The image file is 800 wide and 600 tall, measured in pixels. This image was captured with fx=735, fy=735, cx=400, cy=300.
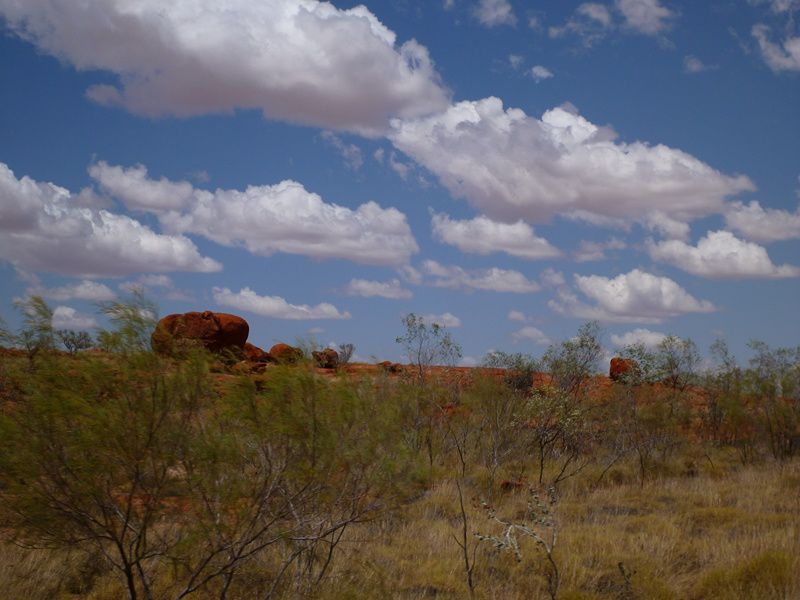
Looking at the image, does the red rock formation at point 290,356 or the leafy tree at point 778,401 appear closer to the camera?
the red rock formation at point 290,356

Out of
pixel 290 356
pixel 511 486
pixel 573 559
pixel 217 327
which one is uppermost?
pixel 217 327

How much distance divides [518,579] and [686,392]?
17.6m

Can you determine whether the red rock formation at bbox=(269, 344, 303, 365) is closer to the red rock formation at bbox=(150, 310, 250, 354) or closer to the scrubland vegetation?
the scrubland vegetation

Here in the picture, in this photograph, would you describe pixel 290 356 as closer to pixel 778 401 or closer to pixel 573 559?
pixel 573 559

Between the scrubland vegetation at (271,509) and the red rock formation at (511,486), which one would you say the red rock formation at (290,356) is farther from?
the red rock formation at (511,486)

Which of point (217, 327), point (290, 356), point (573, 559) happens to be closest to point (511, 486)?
point (573, 559)

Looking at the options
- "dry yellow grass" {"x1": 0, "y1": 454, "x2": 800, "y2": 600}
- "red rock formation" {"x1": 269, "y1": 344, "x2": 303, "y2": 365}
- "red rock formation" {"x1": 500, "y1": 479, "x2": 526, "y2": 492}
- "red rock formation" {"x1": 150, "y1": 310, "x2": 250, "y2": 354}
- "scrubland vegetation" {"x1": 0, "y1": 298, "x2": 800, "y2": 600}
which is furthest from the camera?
"red rock formation" {"x1": 150, "y1": 310, "x2": 250, "y2": 354}

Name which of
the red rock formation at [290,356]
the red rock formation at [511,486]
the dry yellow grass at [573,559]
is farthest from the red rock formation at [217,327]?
the red rock formation at [290,356]

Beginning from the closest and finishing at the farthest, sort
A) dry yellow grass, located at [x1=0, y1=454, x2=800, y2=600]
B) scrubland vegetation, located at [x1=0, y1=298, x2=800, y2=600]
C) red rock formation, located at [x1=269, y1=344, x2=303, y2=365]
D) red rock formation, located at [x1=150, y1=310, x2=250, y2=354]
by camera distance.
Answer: scrubland vegetation, located at [x1=0, y1=298, x2=800, y2=600] < red rock formation, located at [x1=269, y1=344, x2=303, y2=365] < dry yellow grass, located at [x1=0, y1=454, x2=800, y2=600] < red rock formation, located at [x1=150, y1=310, x2=250, y2=354]

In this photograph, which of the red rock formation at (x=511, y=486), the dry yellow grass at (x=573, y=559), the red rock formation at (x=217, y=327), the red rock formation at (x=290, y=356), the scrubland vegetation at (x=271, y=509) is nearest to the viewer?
the scrubland vegetation at (x=271, y=509)

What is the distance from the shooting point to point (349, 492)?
25.0 feet

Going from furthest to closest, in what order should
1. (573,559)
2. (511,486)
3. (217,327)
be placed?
(217,327), (511,486), (573,559)

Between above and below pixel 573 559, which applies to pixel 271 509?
above

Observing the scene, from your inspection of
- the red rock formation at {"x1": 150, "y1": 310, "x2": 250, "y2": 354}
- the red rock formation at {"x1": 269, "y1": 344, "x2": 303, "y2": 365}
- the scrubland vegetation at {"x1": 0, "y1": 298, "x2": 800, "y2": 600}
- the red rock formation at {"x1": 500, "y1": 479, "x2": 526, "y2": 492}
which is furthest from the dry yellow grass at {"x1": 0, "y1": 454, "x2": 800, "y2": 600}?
the red rock formation at {"x1": 150, "y1": 310, "x2": 250, "y2": 354}
